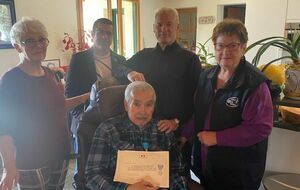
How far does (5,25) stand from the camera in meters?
3.40

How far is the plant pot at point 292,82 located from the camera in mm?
1451

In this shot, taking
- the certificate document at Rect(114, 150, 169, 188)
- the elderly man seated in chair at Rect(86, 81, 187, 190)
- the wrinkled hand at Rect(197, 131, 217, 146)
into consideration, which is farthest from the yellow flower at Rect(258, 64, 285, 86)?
the certificate document at Rect(114, 150, 169, 188)

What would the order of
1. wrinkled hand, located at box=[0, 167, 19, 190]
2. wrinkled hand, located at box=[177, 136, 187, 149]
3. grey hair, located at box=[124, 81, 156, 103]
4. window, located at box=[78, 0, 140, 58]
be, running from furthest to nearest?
window, located at box=[78, 0, 140, 58] → wrinkled hand, located at box=[177, 136, 187, 149] → grey hair, located at box=[124, 81, 156, 103] → wrinkled hand, located at box=[0, 167, 19, 190]

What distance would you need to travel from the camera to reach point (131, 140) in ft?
4.64

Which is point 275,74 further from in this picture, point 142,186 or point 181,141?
point 142,186

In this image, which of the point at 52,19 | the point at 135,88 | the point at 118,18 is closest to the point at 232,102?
the point at 135,88

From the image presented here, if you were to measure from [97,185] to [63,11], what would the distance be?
12.0ft

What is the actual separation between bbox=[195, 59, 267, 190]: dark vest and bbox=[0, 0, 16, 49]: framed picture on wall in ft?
9.94

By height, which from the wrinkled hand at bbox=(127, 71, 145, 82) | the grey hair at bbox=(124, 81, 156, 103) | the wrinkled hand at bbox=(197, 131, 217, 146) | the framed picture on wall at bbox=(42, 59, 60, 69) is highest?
the wrinkled hand at bbox=(127, 71, 145, 82)

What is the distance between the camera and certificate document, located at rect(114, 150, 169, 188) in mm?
1318

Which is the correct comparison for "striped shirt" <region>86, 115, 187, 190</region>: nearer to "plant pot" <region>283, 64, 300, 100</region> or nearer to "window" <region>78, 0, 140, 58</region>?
"plant pot" <region>283, 64, 300, 100</region>

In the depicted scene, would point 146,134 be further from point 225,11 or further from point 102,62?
point 225,11

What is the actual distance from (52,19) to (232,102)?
11.8 ft

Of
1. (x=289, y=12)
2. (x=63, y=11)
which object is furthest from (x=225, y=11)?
(x=63, y=11)
